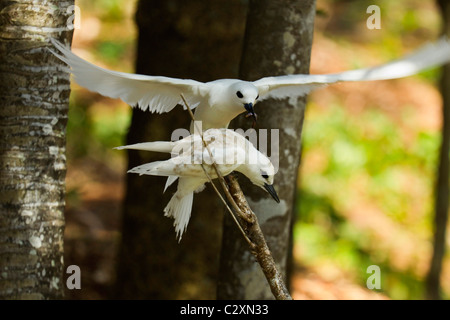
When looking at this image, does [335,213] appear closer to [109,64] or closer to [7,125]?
[109,64]

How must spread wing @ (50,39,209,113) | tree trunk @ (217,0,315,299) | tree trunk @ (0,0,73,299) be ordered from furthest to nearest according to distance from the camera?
tree trunk @ (217,0,315,299) < tree trunk @ (0,0,73,299) < spread wing @ (50,39,209,113)

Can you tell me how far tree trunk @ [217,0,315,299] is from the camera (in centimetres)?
429

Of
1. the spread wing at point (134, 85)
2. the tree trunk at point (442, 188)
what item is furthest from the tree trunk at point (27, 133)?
the tree trunk at point (442, 188)

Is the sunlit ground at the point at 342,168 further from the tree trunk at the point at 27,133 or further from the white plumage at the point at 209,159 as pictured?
the white plumage at the point at 209,159

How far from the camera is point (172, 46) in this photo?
5.82 meters

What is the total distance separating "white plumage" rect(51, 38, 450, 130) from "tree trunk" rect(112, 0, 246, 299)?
2113mm

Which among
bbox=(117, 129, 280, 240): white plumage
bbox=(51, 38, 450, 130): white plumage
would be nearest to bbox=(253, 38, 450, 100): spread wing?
bbox=(51, 38, 450, 130): white plumage

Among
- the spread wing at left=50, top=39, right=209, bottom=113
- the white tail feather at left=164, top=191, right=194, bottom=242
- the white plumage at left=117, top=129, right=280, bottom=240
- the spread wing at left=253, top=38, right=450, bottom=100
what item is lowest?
the white tail feather at left=164, top=191, right=194, bottom=242

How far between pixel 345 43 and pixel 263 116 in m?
10.2

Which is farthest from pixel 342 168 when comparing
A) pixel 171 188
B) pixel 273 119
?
pixel 273 119

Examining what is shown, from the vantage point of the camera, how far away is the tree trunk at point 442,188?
22.2 ft

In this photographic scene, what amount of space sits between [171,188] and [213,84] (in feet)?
7.63

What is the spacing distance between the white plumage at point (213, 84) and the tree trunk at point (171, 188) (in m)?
2.11

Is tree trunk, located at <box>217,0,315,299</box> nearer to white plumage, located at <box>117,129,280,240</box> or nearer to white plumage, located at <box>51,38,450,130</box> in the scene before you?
white plumage, located at <box>51,38,450,130</box>
